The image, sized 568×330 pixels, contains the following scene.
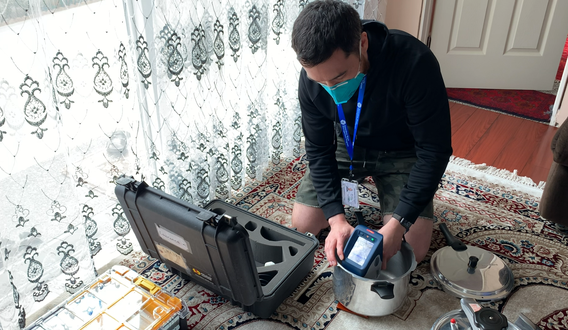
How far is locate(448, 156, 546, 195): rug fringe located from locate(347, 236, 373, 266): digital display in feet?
3.29

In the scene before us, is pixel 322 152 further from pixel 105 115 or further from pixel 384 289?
pixel 105 115

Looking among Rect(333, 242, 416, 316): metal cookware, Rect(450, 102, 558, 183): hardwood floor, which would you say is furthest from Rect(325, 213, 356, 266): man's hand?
Rect(450, 102, 558, 183): hardwood floor

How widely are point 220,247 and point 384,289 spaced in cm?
44

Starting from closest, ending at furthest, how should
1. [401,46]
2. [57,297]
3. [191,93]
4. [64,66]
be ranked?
[64,66], [401,46], [57,297], [191,93]

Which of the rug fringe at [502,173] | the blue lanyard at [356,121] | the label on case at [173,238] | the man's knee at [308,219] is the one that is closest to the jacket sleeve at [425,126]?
the blue lanyard at [356,121]

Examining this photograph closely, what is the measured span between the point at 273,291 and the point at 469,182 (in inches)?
43.3

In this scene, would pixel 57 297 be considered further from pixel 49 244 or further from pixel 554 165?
pixel 554 165

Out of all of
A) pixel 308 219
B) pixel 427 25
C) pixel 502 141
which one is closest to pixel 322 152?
pixel 308 219

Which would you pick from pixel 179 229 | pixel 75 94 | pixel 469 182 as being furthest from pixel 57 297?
pixel 469 182

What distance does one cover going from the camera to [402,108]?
1.38 metres

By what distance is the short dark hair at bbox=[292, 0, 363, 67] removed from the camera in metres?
1.10

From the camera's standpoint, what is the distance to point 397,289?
1.28 metres

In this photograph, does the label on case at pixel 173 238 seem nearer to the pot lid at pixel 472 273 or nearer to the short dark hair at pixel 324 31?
the short dark hair at pixel 324 31

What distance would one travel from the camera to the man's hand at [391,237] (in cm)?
132
